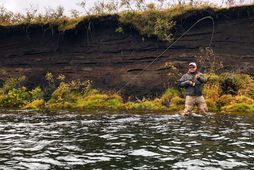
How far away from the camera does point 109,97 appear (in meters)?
26.9

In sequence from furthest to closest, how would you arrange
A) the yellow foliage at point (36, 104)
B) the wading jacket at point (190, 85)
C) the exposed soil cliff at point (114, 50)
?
the exposed soil cliff at point (114, 50)
the yellow foliage at point (36, 104)
the wading jacket at point (190, 85)

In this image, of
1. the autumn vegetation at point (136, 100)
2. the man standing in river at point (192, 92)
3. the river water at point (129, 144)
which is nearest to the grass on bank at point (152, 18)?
the autumn vegetation at point (136, 100)

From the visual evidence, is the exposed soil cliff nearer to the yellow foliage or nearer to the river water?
the yellow foliage

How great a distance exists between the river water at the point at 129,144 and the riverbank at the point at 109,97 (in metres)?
5.96

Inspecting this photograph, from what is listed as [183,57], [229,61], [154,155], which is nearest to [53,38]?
[183,57]

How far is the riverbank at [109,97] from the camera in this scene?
22.8 m

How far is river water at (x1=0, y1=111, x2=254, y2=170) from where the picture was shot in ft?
29.2

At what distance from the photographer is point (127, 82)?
94.3 feet

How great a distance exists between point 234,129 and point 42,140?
6.45 m

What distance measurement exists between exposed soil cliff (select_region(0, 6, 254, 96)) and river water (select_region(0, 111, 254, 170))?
1128 cm

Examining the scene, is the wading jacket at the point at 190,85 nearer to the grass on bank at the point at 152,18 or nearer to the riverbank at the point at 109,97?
the riverbank at the point at 109,97

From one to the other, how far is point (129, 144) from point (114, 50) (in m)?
19.9

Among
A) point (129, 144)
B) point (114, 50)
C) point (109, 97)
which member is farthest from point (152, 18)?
point (129, 144)

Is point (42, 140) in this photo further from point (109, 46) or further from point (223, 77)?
point (109, 46)
